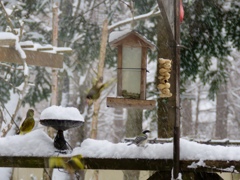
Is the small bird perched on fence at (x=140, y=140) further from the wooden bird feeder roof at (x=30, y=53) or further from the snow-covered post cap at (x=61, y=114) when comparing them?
the wooden bird feeder roof at (x=30, y=53)

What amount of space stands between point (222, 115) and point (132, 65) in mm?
11134

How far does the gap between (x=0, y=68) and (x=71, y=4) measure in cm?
187

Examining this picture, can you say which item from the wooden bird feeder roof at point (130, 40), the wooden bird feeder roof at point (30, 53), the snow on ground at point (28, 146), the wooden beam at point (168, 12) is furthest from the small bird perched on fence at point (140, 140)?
the wooden bird feeder roof at point (30, 53)

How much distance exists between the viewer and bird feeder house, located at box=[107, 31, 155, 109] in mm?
3896

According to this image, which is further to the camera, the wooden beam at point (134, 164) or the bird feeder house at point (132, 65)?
the bird feeder house at point (132, 65)

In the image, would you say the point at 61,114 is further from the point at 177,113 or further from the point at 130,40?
the point at 130,40

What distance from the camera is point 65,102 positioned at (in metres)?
10.5

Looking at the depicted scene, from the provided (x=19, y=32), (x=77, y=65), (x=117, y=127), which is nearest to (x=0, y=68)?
(x=77, y=65)

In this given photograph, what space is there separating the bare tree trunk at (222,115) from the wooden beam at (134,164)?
1178 cm

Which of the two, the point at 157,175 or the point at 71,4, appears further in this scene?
the point at 71,4

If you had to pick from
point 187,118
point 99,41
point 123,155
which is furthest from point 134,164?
point 187,118

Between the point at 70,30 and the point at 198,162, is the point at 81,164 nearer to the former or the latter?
the point at 198,162

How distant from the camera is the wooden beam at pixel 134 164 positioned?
2.79 meters

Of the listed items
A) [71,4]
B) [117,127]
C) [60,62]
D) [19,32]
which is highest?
[71,4]
